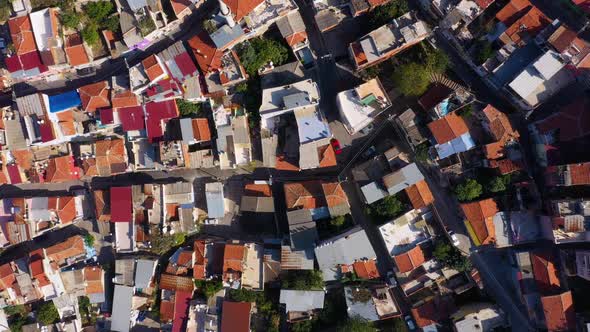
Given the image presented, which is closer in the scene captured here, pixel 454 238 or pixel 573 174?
pixel 573 174

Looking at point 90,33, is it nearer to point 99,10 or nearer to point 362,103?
point 99,10

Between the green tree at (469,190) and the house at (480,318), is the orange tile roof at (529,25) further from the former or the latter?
the house at (480,318)

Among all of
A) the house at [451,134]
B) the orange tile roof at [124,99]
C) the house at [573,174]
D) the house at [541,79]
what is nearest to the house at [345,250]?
the house at [451,134]

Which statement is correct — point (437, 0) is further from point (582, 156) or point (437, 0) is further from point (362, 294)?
point (362, 294)

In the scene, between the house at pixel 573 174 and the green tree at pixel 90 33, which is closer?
the house at pixel 573 174

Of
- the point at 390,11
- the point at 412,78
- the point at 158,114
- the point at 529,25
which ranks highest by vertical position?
the point at 390,11

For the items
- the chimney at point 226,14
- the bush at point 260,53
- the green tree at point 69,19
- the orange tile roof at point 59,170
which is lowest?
the orange tile roof at point 59,170

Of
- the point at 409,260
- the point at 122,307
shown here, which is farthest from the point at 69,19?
the point at 409,260
